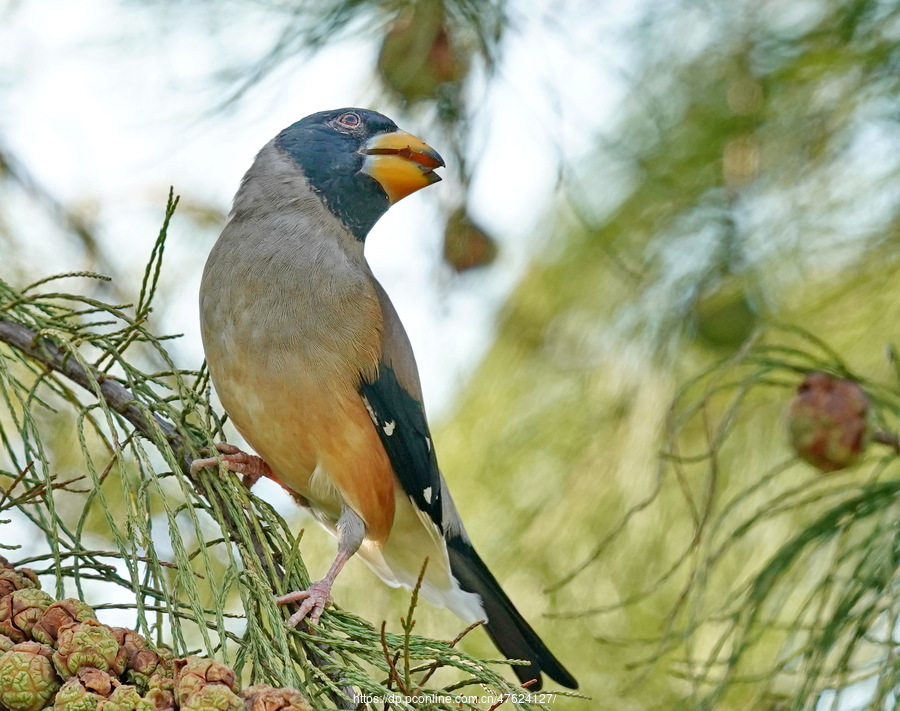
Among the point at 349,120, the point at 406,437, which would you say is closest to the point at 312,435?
the point at 406,437

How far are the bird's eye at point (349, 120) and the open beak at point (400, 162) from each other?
8cm

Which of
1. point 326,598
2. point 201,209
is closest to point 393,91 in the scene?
point 201,209

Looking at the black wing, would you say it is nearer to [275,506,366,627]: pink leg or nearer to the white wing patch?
the white wing patch

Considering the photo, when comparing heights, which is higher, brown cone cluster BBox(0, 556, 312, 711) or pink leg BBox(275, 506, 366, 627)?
pink leg BBox(275, 506, 366, 627)

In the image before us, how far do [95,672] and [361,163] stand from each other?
231 centimetres

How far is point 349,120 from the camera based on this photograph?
12.0 ft

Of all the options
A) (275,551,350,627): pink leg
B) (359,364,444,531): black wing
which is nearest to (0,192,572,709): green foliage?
(275,551,350,627): pink leg

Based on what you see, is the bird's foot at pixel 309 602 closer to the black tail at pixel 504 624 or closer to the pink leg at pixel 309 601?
the pink leg at pixel 309 601

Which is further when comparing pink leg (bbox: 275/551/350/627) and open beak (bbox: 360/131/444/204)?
open beak (bbox: 360/131/444/204)

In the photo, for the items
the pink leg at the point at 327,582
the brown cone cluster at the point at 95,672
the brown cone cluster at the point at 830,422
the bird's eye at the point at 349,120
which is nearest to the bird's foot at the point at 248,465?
the pink leg at the point at 327,582

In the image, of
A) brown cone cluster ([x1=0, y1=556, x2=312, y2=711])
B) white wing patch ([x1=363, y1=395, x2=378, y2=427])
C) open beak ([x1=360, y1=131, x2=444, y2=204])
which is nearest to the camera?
brown cone cluster ([x1=0, y1=556, x2=312, y2=711])

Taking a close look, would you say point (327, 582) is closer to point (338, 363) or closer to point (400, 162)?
point (338, 363)

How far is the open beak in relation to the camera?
3539mm

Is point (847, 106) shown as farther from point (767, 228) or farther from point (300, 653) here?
point (300, 653)
